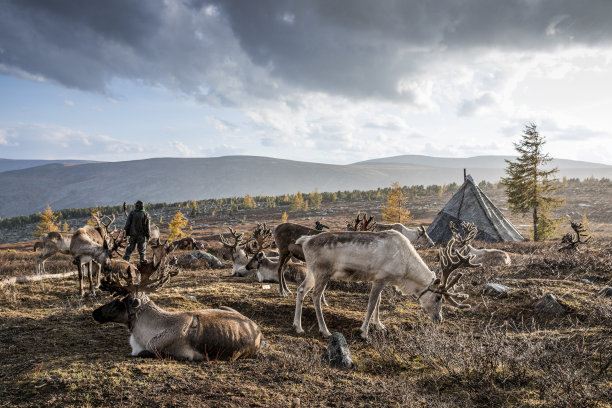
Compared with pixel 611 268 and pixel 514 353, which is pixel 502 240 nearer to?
pixel 611 268

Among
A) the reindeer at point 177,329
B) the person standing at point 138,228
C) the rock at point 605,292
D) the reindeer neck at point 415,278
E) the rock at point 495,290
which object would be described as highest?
the person standing at point 138,228

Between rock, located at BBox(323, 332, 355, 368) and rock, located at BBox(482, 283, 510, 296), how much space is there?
6214mm

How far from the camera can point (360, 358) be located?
19.4ft

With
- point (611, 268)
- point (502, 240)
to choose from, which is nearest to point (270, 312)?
point (611, 268)

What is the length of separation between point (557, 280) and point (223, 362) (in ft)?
35.3

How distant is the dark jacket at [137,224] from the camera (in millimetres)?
12344

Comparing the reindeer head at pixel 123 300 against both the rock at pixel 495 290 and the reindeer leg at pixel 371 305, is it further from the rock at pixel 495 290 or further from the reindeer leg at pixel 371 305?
the rock at pixel 495 290

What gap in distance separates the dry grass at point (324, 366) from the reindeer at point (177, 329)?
1.01 ft

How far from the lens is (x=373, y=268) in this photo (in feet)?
24.1

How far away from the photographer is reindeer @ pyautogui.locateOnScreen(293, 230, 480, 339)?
7.32 metres

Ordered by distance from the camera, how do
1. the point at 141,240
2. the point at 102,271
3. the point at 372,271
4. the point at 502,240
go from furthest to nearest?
the point at 502,240, the point at 141,240, the point at 102,271, the point at 372,271

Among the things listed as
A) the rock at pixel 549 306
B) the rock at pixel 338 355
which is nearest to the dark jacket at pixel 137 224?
the rock at pixel 338 355

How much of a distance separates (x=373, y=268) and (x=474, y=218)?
22.3 metres

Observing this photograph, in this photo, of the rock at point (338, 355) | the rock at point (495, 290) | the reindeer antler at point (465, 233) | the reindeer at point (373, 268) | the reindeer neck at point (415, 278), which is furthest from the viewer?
the reindeer antler at point (465, 233)
